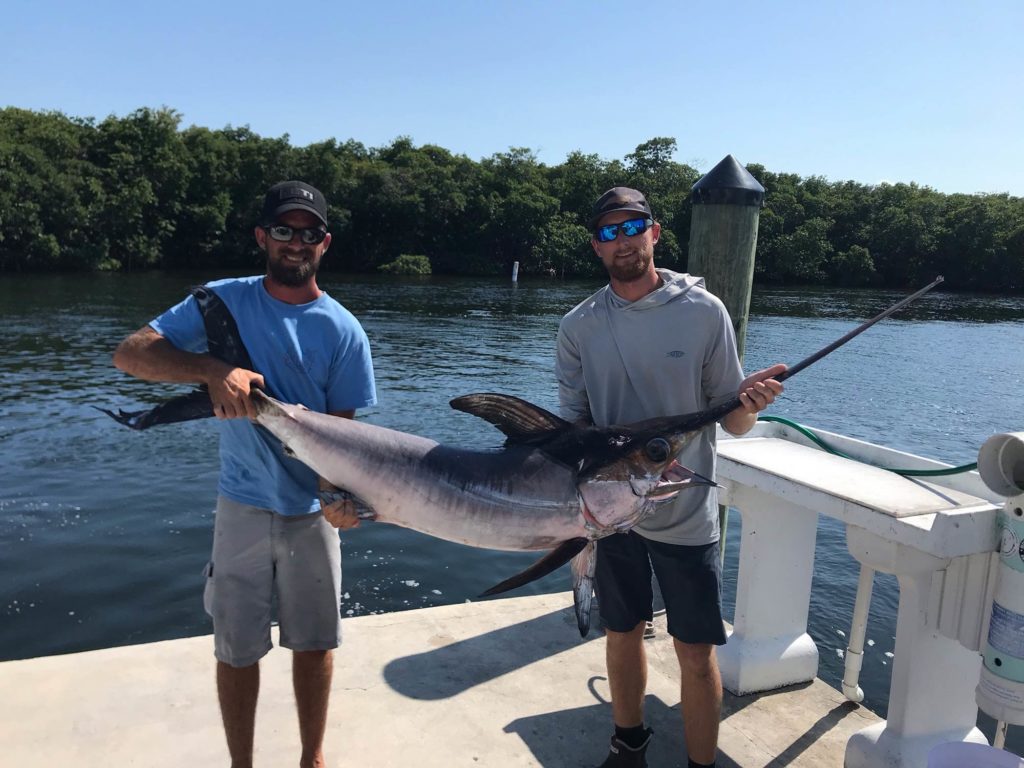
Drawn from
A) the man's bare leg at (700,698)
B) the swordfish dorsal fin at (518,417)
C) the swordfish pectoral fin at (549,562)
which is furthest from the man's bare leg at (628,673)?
the swordfish dorsal fin at (518,417)

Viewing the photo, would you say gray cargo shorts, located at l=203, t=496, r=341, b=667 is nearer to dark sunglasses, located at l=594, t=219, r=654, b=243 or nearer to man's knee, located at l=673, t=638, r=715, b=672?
man's knee, located at l=673, t=638, r=715, b=672

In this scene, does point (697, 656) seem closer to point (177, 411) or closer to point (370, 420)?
point (177, 411)

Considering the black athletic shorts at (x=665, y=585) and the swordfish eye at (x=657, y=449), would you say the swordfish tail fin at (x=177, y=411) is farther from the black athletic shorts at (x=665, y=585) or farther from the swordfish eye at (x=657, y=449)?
the black athletic shorts at (x=665, y=585)

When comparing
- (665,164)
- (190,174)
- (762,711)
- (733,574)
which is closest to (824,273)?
(665,164)

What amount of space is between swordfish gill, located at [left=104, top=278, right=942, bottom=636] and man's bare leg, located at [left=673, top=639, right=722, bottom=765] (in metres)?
0.56

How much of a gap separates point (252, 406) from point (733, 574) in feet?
20.1

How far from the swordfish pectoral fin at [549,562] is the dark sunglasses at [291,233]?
136 cm

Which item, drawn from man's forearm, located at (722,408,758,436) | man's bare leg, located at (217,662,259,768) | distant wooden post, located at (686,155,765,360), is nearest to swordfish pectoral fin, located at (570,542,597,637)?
man's forearm, located at (722,408,758,436)

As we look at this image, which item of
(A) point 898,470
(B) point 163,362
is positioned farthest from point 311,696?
(A) point 898,470

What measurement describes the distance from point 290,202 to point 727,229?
2.24m

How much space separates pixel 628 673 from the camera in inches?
115

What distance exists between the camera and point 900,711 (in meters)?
2.84

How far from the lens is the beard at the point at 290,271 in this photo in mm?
2656

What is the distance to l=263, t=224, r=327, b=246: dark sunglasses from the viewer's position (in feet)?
8.66
